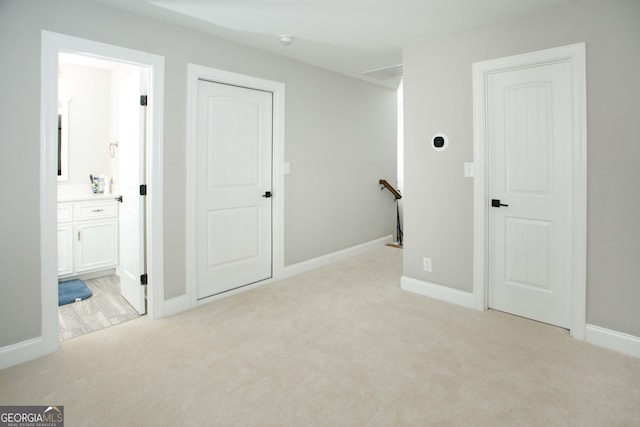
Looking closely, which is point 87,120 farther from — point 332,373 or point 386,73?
point 332,373

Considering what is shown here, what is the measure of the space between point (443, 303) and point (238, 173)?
228 centimetres

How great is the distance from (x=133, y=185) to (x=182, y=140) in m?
0.57

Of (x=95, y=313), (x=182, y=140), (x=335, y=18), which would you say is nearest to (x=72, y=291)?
(x=95, y=313)

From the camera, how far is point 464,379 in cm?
210

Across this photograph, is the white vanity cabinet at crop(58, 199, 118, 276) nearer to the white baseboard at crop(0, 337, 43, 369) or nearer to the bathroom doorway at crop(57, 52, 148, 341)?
the bathroom doorway at crop(57, 52, 148, 341)

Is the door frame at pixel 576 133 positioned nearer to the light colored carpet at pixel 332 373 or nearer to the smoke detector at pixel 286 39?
the light colored carpet at pixel 332 373

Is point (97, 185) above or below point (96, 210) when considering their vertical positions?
above

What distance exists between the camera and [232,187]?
3.48m

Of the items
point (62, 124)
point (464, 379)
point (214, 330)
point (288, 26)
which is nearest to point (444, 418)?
point (464, 379)

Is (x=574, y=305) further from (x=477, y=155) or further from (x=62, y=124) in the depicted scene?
(x=62, y=124)

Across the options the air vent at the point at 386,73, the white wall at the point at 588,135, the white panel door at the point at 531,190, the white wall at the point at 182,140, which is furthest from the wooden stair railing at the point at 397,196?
the white panel door at the point at 531,190

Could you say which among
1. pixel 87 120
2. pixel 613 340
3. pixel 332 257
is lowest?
pixel 613 340

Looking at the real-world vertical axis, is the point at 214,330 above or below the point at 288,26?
below

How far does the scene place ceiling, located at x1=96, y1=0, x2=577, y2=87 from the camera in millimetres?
2559
